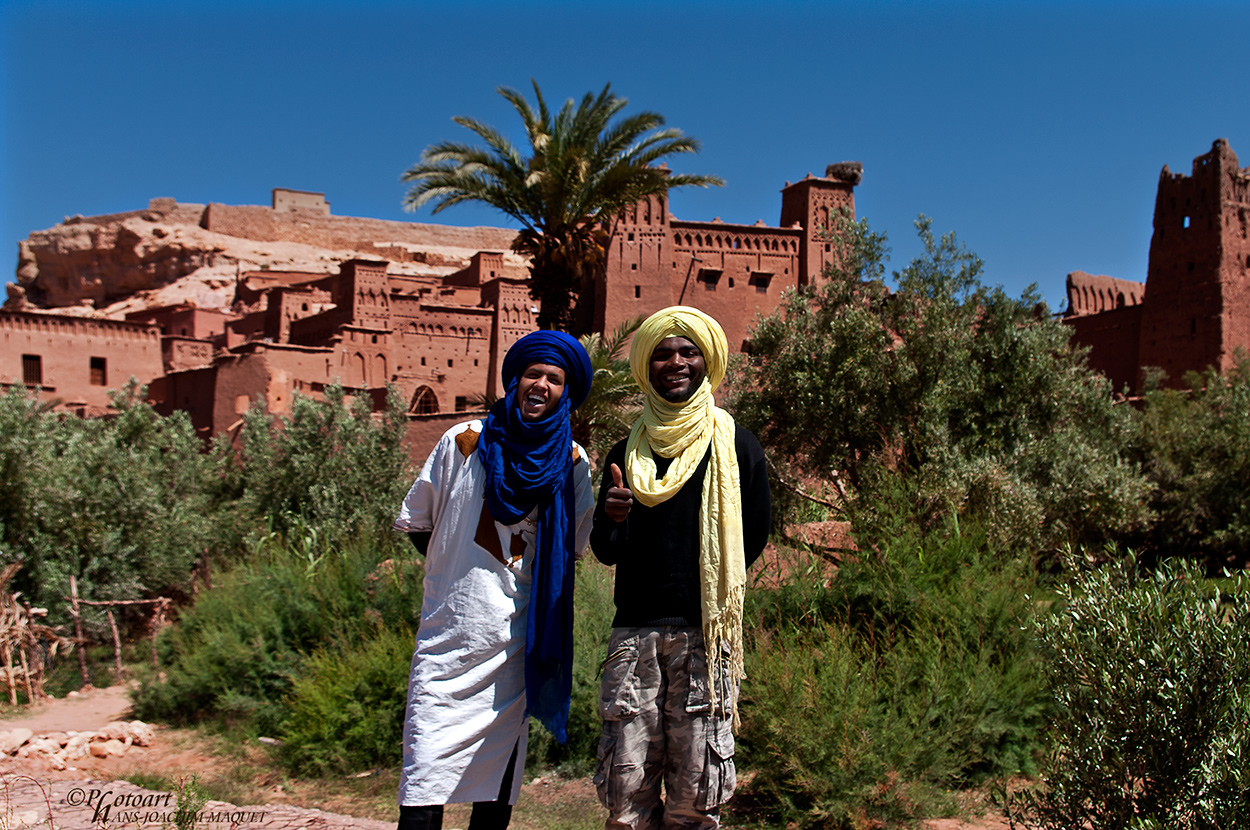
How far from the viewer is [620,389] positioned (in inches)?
462

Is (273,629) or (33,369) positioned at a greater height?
(33,369)

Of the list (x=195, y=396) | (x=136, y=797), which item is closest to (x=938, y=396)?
(x=136, y=797)

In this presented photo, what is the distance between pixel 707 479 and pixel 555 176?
11448 mm

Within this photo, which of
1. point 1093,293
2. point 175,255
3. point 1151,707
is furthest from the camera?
point 175,255

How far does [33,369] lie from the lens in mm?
26203

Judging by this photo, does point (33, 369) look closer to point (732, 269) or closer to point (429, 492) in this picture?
point (732, 269)

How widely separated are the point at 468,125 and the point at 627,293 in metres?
12.2

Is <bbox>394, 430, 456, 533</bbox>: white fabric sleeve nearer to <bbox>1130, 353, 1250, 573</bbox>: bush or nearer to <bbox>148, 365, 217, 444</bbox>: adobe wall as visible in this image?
<bbox>1130, 353, 1250, 573</bbox>: bush

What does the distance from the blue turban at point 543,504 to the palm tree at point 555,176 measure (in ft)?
36.3

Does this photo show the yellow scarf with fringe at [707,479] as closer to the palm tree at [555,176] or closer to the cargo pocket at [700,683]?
the cargo pocket at [700,683]

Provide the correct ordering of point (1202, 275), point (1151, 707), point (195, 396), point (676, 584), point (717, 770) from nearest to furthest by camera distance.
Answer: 1. point (717, 770)
2. point (676, 584)
3. point (1151, 707)
4. point (195, 396)
5. point (1202, 275)

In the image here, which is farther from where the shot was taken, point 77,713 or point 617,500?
point 77,713

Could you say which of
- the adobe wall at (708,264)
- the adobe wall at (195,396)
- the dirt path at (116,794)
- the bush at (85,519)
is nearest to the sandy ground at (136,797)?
the dirt path at (116,794)

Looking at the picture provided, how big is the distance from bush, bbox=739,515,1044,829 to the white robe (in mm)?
2494
